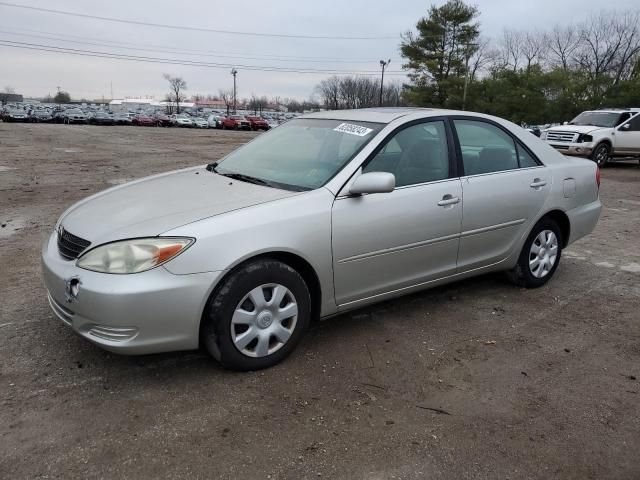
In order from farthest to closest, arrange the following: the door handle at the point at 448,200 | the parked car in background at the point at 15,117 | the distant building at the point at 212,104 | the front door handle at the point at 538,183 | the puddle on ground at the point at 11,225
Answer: the distant building at the point at 212,104 < the parked car in background at the point at 15,117 < the puddle on ground at the point at 11,225 < the front door handle at the point at 538,183 < the door handle at the point at 448,200

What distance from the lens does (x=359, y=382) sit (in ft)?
10.1

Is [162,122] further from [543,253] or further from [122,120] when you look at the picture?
[543,253]

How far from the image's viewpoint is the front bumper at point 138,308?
2.71 m

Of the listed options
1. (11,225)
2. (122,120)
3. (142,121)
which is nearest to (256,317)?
(11,225)

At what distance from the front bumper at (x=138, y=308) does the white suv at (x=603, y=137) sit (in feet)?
51.3

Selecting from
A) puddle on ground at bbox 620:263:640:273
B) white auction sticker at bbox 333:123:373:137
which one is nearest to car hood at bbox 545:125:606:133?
puddle on ground at bbox 620:263:640:273

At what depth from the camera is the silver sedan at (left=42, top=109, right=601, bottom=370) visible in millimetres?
2805

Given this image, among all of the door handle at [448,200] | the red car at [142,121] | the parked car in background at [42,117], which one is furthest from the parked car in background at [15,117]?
the door handle at [448,200]

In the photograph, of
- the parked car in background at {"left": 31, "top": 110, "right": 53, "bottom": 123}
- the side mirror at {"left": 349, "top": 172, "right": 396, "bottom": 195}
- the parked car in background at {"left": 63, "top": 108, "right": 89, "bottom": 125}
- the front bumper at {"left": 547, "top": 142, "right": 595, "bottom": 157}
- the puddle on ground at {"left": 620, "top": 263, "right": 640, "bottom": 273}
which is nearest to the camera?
the side mirror at {"left": 349, "top": 172, "right": 396, "bottom": 195}

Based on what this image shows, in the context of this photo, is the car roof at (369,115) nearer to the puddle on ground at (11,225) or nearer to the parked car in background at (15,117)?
the puddle on ground at (11,225)

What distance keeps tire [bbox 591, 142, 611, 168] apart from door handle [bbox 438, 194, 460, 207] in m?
14.0

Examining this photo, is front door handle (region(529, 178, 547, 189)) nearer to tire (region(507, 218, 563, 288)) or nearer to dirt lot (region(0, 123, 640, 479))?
tire (region(507, 218, 563, 288))

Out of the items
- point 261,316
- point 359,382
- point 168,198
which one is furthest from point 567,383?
point 168,198

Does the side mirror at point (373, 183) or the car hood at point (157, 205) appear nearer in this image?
the car hood at point (157, 205)
